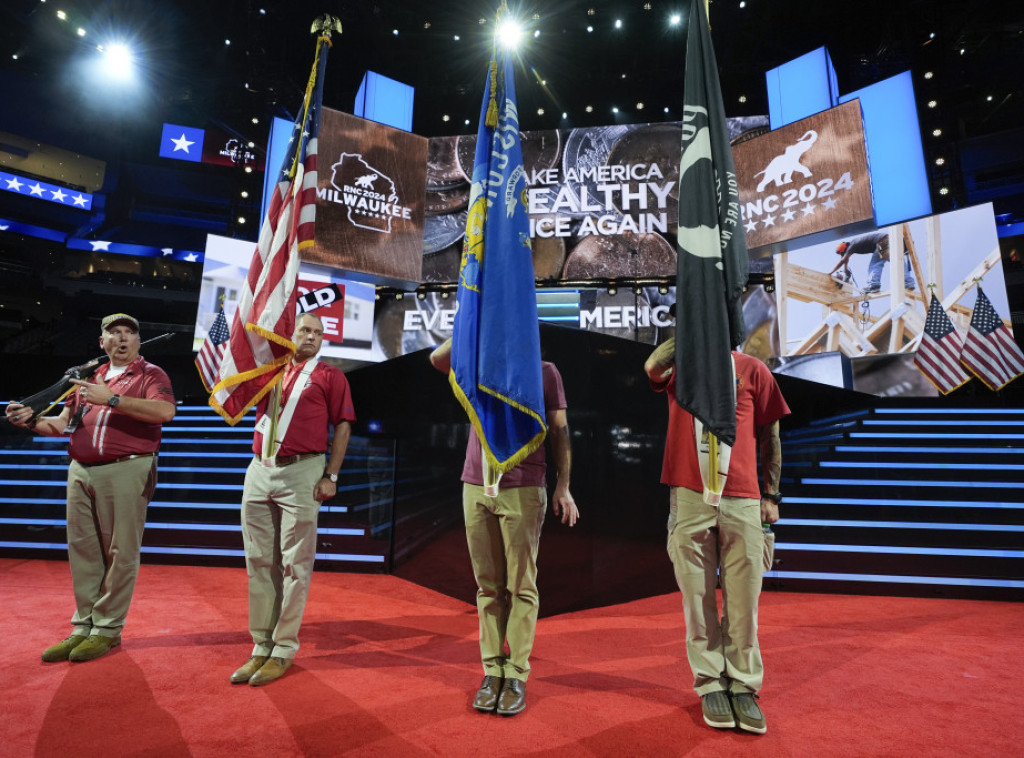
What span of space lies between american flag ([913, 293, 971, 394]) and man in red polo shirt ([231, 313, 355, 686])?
9.44m

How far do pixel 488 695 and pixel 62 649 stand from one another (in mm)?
2466

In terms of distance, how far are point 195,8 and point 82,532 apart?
1240 centimetres

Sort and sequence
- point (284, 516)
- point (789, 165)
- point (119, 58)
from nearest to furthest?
point (284, 516)
point (789, 165)
point (119, 58)

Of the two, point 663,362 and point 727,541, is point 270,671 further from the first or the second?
point 663,362

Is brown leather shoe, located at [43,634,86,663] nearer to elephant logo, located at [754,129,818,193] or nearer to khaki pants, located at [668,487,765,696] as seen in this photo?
khaki pants, located at [668,487,765,696]

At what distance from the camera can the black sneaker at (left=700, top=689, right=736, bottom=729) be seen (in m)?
2.37

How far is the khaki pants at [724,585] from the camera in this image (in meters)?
2.48

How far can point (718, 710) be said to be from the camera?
7.86ft

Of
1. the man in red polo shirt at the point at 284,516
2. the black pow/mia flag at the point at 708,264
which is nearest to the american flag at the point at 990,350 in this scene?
the black pow/mia flag at the point at 708,264

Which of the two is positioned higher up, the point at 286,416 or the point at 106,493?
the point at 286,416

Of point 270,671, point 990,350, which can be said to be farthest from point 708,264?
point 990,350

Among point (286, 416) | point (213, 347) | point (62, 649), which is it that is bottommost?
point (62, 649)

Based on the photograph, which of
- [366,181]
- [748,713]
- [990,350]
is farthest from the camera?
[366,181]

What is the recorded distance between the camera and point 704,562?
8.56ft
